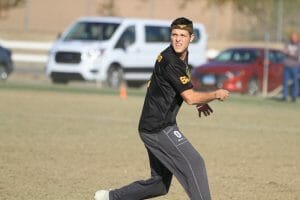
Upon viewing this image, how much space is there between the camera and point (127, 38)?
3034 cm

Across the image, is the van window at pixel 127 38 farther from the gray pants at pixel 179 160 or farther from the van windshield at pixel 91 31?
the gray pants at pixel 179 160

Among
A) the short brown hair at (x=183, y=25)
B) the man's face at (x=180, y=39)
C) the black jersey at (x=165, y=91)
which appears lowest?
the black jersey at (x=165, y=91)

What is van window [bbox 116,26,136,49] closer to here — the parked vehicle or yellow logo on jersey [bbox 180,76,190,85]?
the parked vehicle

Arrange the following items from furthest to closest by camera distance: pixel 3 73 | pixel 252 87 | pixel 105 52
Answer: pixel 3 73, pixel 252 87, pixel 105 52

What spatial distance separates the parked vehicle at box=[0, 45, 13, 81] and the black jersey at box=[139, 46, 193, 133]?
23.5m

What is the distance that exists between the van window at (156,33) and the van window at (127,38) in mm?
737

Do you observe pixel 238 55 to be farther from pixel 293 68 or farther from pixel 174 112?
pixel 174 112

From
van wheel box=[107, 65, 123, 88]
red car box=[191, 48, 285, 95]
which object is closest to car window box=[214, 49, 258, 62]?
red car box=[191, 48, 285, 95]

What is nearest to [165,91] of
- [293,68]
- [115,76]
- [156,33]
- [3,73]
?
[293,68]

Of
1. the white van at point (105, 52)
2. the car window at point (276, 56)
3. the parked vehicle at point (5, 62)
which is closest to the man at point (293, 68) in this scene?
the car window at point (276, 56)

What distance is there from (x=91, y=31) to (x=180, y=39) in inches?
896

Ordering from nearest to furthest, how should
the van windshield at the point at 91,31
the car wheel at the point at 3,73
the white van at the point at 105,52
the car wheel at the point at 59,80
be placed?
the white van at the point at 105,52
the van windshield at the point at 91,31
the car wheel at the point at 59,80
the car wheel at the point at 3,73

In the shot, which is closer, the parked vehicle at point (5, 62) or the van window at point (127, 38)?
the van window at point (127, 38)

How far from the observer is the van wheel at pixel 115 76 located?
29953mm
